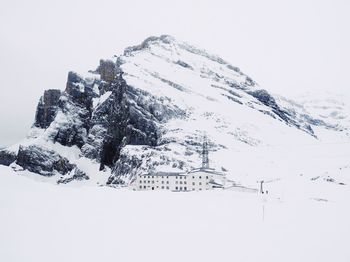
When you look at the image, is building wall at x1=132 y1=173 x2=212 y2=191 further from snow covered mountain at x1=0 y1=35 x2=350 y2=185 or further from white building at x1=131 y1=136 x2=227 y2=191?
snow covered mountain at x1=0 y1=35 x2=350 y2=185

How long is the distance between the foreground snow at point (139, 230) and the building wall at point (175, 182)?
3499 inches

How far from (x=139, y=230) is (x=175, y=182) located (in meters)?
98.9

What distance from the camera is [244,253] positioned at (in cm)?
1079

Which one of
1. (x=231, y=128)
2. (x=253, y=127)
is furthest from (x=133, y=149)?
(x=253, y=127)

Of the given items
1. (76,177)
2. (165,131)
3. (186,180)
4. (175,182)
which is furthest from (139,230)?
(76,177)

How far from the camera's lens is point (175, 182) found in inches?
4304

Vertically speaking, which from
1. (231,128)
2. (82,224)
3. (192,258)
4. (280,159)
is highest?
(231,128)

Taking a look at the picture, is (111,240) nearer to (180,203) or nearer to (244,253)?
(244,253)

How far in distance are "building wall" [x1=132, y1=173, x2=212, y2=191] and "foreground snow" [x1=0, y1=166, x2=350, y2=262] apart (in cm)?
8889

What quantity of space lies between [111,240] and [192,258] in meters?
2.25

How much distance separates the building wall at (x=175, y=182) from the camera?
105062 millimetres

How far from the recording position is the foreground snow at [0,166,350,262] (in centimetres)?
911

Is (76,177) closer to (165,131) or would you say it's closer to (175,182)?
(165,131)

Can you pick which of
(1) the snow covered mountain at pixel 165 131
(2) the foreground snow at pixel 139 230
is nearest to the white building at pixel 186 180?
(1) the snow covered mountain at pixel 165 131
